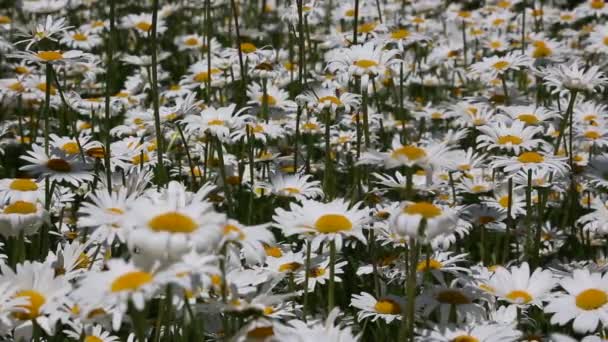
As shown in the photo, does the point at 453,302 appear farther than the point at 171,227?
Yes

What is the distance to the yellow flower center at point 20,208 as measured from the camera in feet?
10.1

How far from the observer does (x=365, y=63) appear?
164 inches

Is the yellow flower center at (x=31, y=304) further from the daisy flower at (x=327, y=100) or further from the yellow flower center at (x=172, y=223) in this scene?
the daisy flower at (x=327, y=100)

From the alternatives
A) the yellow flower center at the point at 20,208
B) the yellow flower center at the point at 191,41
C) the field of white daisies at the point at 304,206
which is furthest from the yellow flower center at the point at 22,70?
the yellow flower center at the point at 20,208

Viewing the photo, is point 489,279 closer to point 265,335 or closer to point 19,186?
point 265,335

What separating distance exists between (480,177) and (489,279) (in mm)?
1918

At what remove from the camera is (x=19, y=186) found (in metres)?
3.38

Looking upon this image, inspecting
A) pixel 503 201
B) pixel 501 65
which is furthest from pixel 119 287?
pixel 501 65

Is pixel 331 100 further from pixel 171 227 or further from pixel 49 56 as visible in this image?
pixel 171 227

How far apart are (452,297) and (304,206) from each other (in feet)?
2.09

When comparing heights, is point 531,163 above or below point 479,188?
above

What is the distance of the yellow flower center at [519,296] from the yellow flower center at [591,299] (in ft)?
0.61

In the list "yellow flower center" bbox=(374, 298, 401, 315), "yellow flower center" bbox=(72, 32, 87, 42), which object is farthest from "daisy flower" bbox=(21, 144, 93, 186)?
"yellow flower center" bbox=(72, 32, 87, 42)

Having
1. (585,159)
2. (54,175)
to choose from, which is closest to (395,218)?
(54,175)
